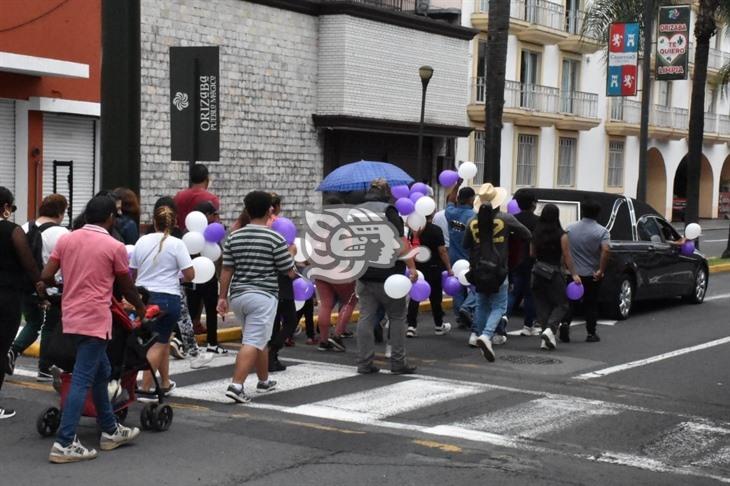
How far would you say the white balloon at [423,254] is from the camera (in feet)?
40.8

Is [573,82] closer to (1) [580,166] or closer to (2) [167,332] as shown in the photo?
(1) [580,166]

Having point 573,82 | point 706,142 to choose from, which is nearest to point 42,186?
point 573,82

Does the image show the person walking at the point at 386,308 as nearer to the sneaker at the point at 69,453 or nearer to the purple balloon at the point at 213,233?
the purple balloon at the point at 213,233

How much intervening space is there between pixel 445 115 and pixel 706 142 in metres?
23.8

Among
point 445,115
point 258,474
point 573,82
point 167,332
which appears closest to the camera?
point 258,474

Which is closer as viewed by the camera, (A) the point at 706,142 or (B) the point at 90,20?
(B) the point at 90,20

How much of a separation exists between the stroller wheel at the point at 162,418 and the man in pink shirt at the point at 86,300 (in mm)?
702

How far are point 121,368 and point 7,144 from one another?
41.2 ft

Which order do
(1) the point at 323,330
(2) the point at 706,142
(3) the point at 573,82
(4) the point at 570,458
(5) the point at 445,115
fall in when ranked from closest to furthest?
(4) the point at 570,458, (1) the point at 323,330, (5) the point at 445,115, (3) the point at 573,82, (2) the point at 706,142

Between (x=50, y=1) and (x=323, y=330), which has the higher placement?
(x=50, y=1)

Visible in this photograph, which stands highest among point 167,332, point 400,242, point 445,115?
point 445,115

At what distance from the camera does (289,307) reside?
10766 millimetres

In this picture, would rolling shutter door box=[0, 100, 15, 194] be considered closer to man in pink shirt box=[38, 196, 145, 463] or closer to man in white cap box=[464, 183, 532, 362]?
man in white cap box=[464, 183, 532, 362]

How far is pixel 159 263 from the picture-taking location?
29.0ft
